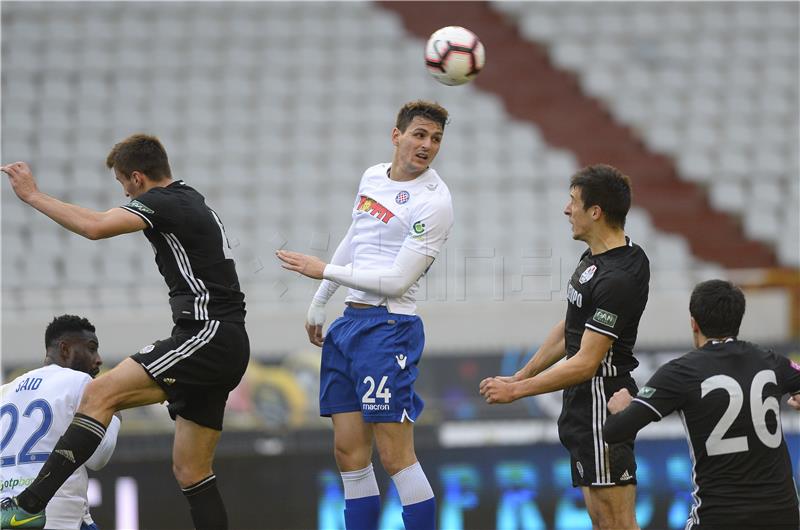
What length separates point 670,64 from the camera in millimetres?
15883

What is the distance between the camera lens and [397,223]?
5.27m

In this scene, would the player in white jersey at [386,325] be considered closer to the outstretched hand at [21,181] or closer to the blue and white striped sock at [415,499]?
the blue and white striped sock at [415,499]

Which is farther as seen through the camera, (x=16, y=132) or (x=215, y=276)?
(x=16, y=132)

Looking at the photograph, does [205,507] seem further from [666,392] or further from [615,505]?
[666,392]

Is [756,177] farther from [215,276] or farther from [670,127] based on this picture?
[215,276]

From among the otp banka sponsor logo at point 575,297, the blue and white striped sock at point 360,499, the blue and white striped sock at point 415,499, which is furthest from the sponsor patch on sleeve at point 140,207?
the otp banka sponsor logo at point 575,297

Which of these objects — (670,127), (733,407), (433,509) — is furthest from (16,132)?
(733,407)

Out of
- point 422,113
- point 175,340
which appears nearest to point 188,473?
point 175,340

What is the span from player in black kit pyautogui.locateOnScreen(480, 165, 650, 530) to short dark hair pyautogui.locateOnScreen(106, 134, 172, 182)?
2.02 metres

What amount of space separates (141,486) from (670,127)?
10068 millimetres

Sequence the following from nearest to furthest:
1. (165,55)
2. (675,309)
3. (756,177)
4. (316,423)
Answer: (316,423) → (675,309) → (756,177) → (165,55)

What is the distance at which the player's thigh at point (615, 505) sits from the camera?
481cm

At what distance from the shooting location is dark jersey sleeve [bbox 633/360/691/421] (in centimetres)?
412

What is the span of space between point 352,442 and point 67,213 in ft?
5.82
